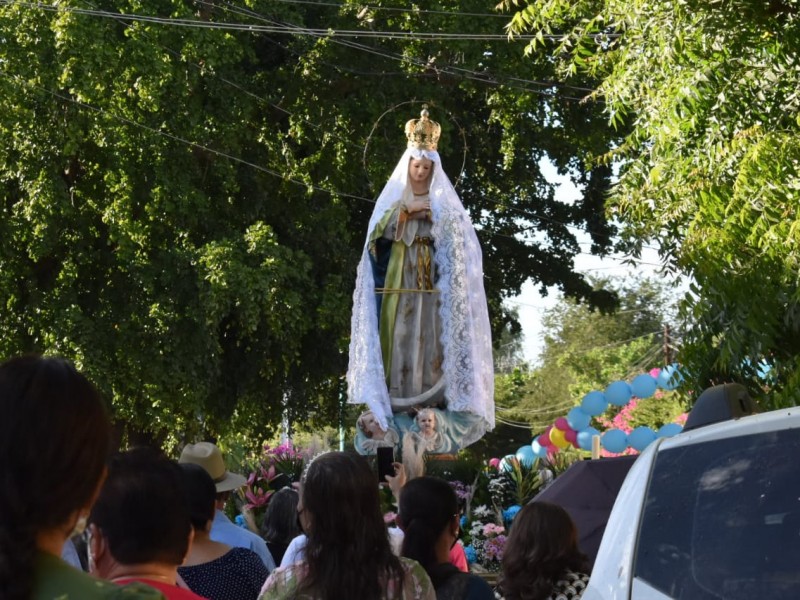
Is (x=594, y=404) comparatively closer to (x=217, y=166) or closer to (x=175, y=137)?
(x=217, y=166)

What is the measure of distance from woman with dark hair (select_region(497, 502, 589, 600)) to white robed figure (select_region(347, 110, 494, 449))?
162 inches

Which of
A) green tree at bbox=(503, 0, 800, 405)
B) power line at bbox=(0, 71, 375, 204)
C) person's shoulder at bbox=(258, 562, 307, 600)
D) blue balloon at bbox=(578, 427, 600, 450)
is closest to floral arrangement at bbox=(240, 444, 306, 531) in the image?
Answer: green tree at bbox=(503, 0, 800, 405)

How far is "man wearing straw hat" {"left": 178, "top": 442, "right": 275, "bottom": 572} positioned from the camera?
5723mm

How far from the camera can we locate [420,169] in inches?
370

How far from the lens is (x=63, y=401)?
81.7 inches

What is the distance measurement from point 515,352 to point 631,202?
3167 inches

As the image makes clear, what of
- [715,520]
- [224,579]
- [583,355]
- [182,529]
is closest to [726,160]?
[224,579]

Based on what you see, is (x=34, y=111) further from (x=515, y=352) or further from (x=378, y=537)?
(x=515, y=352)

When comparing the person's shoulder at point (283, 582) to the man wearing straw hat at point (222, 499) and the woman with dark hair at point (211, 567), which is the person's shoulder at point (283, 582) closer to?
the woman with dark hair at point (211, 567)

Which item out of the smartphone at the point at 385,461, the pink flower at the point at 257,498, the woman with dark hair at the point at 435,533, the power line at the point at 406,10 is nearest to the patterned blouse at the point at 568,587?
the woman with dark hair at the point at 435,533

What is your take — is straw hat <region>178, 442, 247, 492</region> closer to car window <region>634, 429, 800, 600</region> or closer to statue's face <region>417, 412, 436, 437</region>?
statue's face <region>417, 412, 436, 437</region>

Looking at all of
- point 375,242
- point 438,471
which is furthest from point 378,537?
point 438,471

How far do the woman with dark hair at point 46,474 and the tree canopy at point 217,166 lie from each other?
17542 mm

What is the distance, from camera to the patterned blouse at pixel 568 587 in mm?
4875
